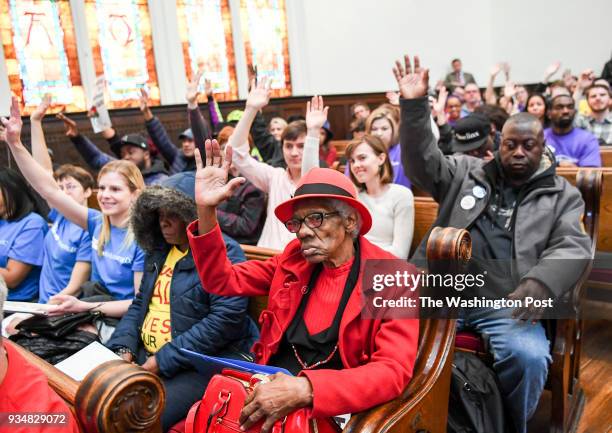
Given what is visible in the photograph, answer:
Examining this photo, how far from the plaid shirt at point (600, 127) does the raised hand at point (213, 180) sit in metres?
4.59

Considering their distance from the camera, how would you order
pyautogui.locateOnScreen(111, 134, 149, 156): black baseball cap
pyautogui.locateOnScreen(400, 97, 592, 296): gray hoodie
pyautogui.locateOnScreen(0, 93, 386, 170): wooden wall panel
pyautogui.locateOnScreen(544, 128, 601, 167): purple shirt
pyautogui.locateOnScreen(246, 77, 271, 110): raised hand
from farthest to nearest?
1. pyautogui.locateOnScreen(0, 93, 386, 170): wooden wall panel
2. pyautogui.locateOnScreen(111, 134, 149, 156): black baseball cap
3. pyautogui.locateOnScreen(544, 128, 601, 167): purple shirt
4. pyautogui.locateOnScreen(246, 77, 271, 110): raised hand
5. pyautogui.locateOnScreen(400, 97, 592, 296): gray hoodie

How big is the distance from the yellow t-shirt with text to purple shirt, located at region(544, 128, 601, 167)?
295 cm

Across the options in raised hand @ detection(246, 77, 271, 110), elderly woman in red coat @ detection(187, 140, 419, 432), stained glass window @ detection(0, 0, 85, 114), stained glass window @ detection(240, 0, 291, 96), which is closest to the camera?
elderly woman in red coat @ detection(187, 140, 419, 432)

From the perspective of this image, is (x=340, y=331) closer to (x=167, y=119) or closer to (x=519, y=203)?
(x=519, y=203)

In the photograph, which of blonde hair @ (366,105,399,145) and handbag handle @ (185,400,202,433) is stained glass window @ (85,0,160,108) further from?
handbag handle @ (185,400,202,433)

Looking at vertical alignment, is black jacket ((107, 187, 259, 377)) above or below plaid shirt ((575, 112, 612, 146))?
below

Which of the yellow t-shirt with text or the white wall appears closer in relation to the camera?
the yellow t-shirt with text

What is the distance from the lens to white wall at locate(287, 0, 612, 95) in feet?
30.7

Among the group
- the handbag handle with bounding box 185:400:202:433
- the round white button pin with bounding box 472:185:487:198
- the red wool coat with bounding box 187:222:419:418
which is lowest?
the handbag handle with bounding box 185:400:202:433

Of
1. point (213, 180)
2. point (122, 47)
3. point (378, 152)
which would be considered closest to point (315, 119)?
point (378, 152)

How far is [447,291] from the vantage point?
1446 millimetres

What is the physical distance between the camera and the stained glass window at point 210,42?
8.06 metres

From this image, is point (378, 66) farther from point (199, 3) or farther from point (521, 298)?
point (521, 298)

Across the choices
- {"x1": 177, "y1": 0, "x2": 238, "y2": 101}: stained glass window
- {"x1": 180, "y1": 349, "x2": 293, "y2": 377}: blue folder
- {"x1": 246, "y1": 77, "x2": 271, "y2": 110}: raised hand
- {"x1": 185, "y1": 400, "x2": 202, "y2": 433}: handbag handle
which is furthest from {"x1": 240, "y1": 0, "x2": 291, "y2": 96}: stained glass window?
{"x1": 185, "y1": 400, "x2": 202, "y2": 433}: handbag handle
